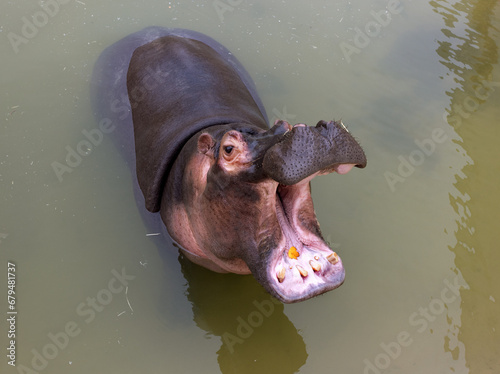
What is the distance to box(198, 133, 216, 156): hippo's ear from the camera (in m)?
3.18

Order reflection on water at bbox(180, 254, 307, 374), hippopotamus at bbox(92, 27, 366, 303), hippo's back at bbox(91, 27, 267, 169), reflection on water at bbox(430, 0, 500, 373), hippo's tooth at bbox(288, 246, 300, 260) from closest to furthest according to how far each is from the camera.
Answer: hippopotamus at bbox(92, 27, 366, 303)
hippo's tooth at bbox(288, 246, 300, 260)
reflection on water at bbox(180, 254, 307, 374)
reflection on water at bbox(430, 0, 500, 373)
hippo's back at bbox(91, 27, 267, 169)

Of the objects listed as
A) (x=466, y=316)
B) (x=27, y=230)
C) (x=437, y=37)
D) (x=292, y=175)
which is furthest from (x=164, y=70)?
(x=437, y=37)

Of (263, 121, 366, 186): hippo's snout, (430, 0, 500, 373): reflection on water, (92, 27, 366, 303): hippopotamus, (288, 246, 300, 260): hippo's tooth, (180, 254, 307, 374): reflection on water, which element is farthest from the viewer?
(430, 0, 500, 373): reflection on water

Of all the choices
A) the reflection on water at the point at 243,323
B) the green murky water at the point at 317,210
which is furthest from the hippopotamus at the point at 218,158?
the green murky water at the point at 317,210

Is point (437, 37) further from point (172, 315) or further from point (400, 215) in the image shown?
point (172, 315)

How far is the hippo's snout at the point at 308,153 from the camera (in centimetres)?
262

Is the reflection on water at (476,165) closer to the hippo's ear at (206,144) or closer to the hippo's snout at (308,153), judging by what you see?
the hippo's snout at (308,153)

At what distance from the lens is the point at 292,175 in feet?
8.55

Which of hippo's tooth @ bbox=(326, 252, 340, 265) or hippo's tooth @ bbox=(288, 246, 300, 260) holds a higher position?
hippo's tooth @ bbox=(288, 246, 300, 260)

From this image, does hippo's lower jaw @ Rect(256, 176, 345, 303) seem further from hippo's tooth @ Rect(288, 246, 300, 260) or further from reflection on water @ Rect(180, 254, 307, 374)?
reflection on water @ Rect(180, 254, 307, 374)

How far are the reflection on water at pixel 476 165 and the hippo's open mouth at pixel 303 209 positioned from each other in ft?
5.36

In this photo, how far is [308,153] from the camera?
8.70 feet

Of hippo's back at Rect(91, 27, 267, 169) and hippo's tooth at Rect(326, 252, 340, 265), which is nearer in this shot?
hippo's tooth at Rect(326, 252, 340, 265)

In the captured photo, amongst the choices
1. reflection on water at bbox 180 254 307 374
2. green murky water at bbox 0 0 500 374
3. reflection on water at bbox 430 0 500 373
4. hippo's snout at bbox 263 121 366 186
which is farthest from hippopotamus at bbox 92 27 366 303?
reflection on water at bbox 430 0 500 373
